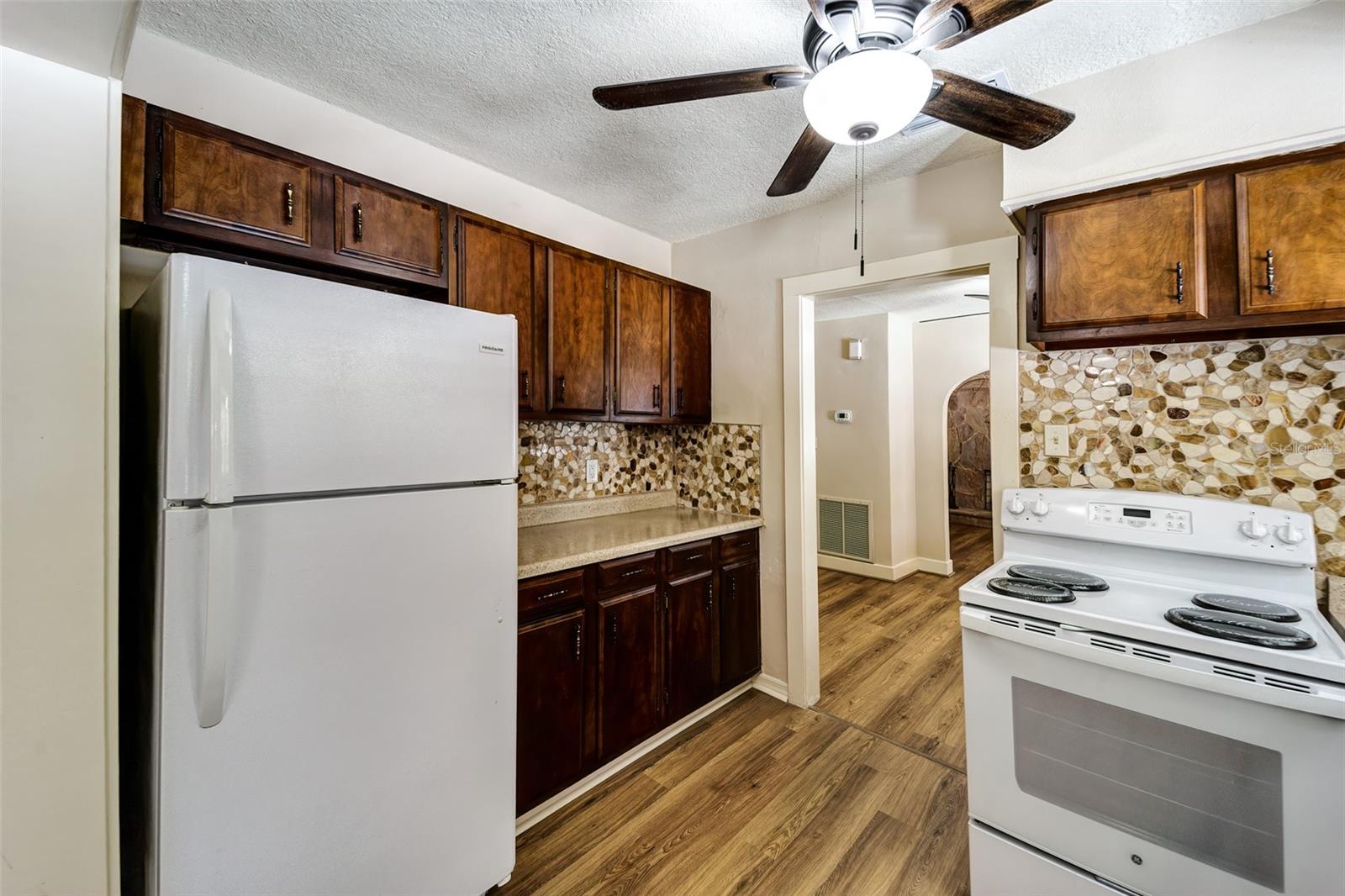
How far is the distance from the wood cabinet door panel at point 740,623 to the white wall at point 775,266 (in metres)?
0.05

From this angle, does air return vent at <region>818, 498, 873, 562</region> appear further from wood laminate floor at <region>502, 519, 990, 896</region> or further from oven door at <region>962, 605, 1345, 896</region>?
oven door at <region>962, 605, 1345, 896</region>

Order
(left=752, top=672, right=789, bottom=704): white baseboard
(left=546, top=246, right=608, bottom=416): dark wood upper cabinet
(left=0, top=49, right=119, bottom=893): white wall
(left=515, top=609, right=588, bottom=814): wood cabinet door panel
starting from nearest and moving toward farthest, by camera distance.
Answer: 1. (left=0, top=49, right=119, bottom=893): white wall
2. (left=515, top=609, right=588, bottom=814): wood cabinet door panel
3. (left=546, top=246, right=608, bottom=416): dark wood upper cabinet
4. (left=752, top=672, right=789, bottom=704): white baseboard

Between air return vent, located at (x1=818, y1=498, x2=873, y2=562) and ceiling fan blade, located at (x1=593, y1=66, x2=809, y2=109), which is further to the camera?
air return vent, located at (x1=818, y1=498, x2=873, y2=562)

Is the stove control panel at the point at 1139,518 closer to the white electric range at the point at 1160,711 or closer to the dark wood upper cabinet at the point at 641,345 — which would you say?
the white electric range at the point at 1160,711

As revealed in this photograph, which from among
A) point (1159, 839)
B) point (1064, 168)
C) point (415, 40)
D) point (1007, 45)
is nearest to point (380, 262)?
point (415, 40)

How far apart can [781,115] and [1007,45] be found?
2.26 ft

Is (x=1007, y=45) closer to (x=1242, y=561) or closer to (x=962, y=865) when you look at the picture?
(x=1242, y=561)

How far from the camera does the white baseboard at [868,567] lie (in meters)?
4.79

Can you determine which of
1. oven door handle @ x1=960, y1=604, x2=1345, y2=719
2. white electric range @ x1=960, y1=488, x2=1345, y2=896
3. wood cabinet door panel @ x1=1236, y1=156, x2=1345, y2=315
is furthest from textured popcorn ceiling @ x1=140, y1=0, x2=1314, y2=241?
oven door handle @ x1=960, y1=604, x2=1345, y2=719

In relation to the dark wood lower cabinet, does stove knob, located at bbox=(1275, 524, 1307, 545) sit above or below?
above

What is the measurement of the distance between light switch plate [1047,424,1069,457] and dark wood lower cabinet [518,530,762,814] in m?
1.41

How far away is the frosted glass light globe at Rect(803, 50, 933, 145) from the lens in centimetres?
Answer: 103

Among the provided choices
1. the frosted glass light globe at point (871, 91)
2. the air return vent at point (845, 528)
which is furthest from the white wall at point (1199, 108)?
the air return vent at point (845, 528)

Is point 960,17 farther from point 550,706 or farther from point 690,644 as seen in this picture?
point 690,644
